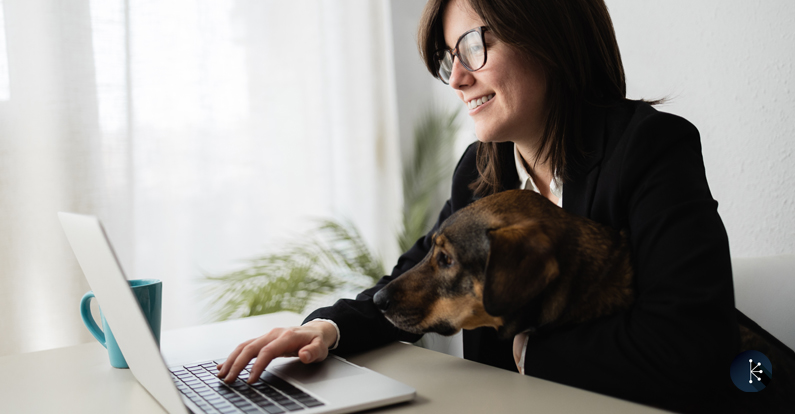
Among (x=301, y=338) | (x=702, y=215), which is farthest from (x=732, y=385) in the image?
(x=301, y=338)

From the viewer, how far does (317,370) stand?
0.95m

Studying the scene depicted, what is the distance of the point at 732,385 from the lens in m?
0.95

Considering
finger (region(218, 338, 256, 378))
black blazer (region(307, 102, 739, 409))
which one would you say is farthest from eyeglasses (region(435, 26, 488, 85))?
finger (region(218, 338, 256, 378))

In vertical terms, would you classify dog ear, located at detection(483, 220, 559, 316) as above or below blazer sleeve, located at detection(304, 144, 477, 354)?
above

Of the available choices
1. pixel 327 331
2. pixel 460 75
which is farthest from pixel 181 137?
pixel 327 331

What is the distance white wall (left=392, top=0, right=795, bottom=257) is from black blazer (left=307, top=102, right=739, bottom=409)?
A: 0.76 m

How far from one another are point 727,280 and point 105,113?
245 cm

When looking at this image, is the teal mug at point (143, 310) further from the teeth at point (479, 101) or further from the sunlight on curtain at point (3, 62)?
the sunlight on curtain at point (3, 62)

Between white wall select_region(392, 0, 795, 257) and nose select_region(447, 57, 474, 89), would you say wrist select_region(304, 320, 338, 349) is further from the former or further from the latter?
white wall select_region(392, 0, 795, 257)

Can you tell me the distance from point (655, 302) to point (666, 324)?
0.04m

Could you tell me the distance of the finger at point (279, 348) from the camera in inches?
35.0

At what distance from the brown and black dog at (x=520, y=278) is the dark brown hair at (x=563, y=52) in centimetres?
28

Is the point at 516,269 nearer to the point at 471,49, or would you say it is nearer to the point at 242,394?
the point at 242,394

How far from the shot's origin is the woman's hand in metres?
0.90
